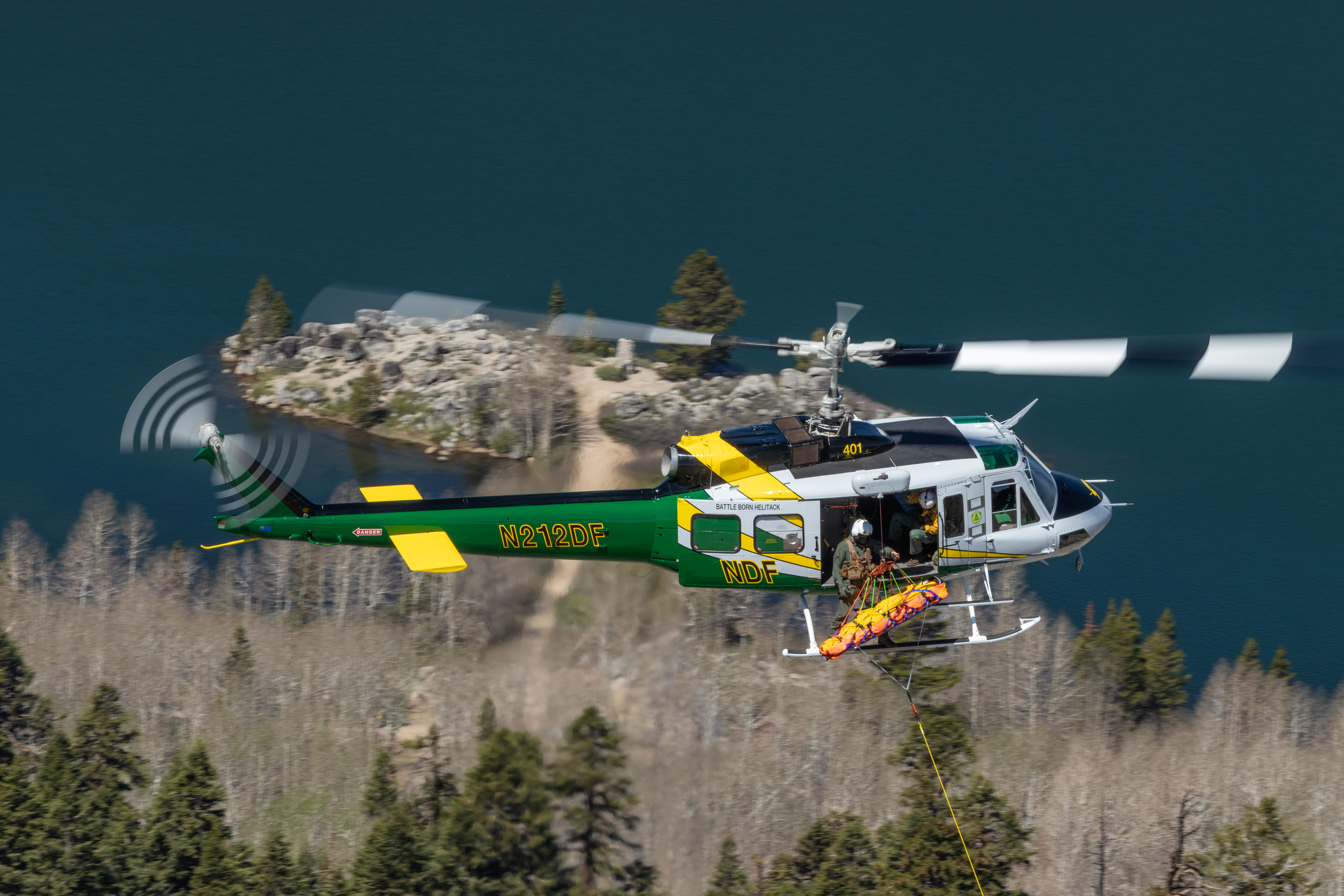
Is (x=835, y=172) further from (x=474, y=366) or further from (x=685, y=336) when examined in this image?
(x=685, y=336)

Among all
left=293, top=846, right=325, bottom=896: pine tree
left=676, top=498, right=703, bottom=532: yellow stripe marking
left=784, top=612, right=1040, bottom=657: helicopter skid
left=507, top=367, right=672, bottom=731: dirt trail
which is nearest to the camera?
left=784, top=612, right=1040, bottom=657: helicopter skid

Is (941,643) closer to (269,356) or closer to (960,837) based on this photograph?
(960,837)

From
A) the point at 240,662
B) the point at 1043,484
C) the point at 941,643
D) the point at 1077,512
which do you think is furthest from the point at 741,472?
the point at 240,662

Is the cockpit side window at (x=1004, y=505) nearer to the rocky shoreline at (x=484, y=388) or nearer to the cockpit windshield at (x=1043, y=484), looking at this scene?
the cockpit windshield at (x=1043, y=484)

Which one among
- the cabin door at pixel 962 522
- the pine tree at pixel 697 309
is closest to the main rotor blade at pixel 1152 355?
the cabin door at pixel 962 522

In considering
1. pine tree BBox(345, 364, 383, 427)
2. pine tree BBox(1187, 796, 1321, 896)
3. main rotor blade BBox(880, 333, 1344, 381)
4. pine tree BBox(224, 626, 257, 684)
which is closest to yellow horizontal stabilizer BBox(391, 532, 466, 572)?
main rotor blade BBox(880, 333, 1344, 381)

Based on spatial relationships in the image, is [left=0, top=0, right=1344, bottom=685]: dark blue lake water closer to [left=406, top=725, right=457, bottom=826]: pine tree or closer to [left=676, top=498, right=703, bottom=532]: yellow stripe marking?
[left=406, top=725, right=457, bottom=826]: pine tree
